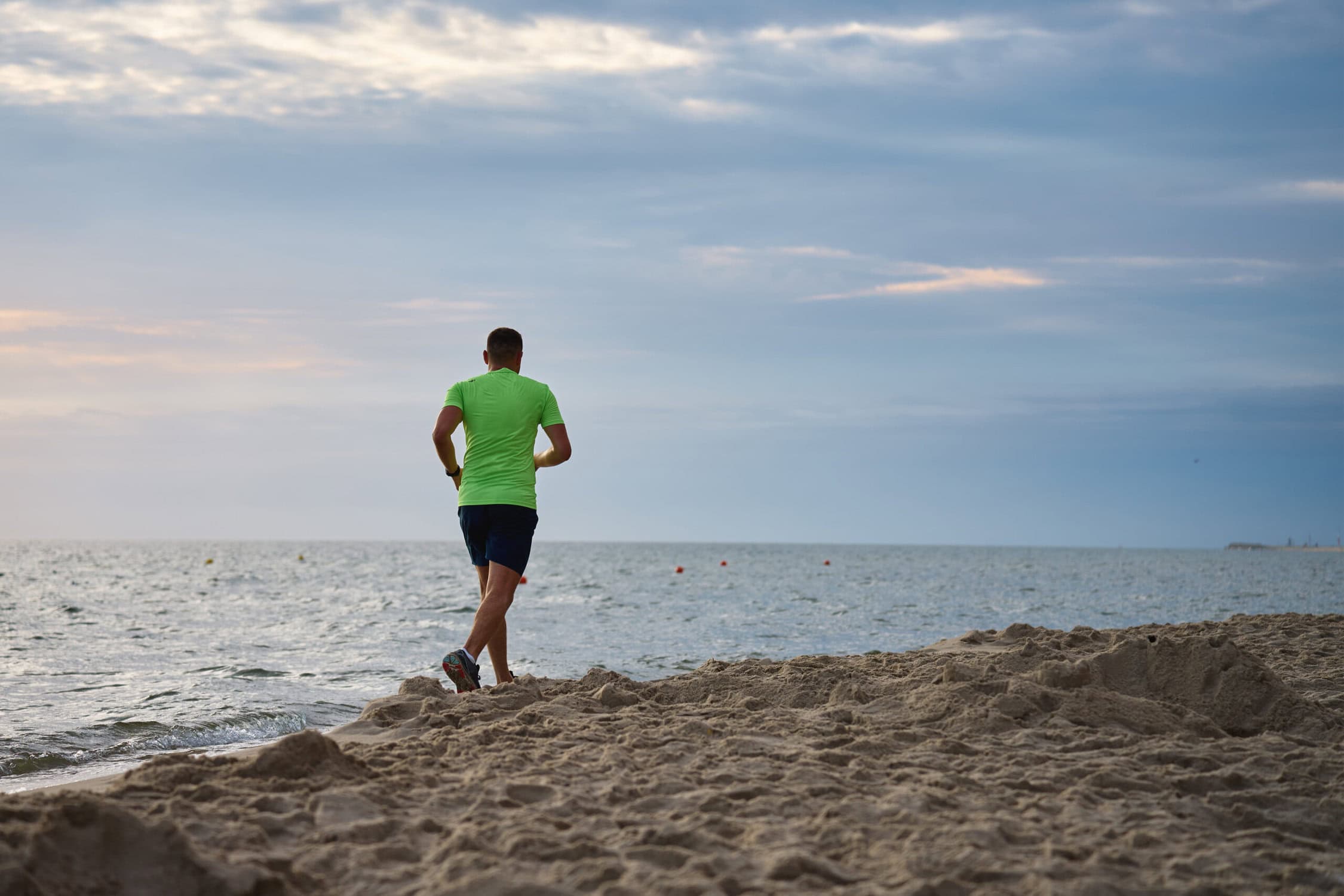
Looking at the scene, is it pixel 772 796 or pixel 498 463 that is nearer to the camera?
pixel 772 796

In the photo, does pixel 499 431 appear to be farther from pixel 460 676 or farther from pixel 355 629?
pixel 355 629

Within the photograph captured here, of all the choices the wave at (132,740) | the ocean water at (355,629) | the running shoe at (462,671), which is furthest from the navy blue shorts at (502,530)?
the ocean water at (355,629)

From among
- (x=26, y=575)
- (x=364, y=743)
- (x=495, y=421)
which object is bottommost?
(x=26, y=575)

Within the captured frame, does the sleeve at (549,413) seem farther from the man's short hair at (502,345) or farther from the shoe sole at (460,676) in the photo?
the shoe sole at (460,676)

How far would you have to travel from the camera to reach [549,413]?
20.2ft

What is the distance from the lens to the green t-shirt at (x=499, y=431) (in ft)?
19.8

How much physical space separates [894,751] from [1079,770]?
28.7 inches

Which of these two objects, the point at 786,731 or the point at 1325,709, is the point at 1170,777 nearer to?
the point at 786,731

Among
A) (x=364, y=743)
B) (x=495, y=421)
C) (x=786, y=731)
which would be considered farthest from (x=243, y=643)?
(x=786, y=731)

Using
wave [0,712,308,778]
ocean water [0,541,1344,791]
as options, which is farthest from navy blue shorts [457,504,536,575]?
ocean water [0,541,1344,791]

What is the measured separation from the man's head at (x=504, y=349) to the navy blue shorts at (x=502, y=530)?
0.89 m

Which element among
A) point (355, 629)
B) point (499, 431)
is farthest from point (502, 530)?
point (355, 629)

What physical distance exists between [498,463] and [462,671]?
1256 mm

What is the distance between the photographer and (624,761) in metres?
3.98
